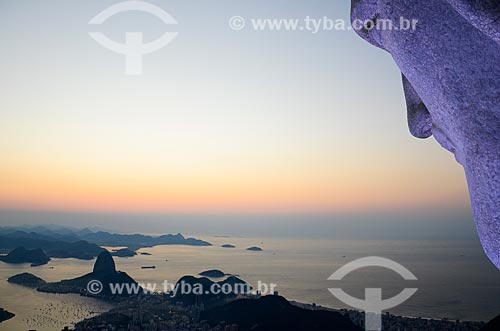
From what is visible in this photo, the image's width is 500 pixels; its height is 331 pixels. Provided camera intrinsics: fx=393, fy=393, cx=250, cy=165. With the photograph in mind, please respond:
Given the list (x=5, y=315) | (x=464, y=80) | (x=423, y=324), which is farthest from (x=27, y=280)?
(x=464, y=80)

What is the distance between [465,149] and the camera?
4.84 ft

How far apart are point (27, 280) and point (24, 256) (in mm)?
5345

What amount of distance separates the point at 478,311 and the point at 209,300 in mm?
19116

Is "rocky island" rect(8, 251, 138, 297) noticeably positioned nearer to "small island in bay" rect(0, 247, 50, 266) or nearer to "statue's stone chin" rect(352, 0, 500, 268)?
"small island in bay" rect(0, 247, 50, 266)

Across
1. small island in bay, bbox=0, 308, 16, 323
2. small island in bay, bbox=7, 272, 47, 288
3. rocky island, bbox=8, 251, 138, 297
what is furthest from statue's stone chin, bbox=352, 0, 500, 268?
small island in bay, bbox=7, 272, 47, 288

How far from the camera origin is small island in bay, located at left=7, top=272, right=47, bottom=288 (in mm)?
29250

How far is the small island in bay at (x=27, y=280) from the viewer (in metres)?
29.2

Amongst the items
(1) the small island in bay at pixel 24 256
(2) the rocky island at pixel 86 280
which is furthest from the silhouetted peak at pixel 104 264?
(1) the small island in bay at pixel 24 256

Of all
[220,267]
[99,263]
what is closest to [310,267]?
[220,267]

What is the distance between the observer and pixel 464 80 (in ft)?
4.63

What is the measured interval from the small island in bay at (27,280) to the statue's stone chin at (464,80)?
33.5m

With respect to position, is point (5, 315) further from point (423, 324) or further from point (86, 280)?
point (423, 324)

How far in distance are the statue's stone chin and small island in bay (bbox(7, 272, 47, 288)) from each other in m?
33.5

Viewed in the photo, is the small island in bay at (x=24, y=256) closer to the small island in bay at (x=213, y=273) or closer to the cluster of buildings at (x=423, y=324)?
the small island in bay at (x=213, y=273)
